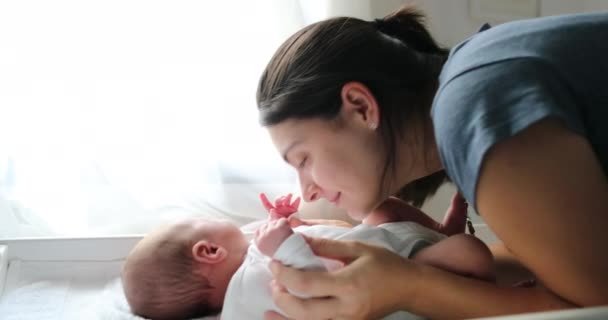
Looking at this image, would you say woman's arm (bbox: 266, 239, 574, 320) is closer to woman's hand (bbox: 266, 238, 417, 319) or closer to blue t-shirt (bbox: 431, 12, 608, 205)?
woman's hand (bbox: 266, 238, 417, 319)

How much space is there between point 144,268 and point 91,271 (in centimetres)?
26

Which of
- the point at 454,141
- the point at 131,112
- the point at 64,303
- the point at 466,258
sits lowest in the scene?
the point at 64,303

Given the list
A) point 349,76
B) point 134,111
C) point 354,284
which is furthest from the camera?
point 134,111

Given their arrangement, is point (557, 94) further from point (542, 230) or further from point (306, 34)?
point (306, 34)

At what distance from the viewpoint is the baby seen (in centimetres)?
87

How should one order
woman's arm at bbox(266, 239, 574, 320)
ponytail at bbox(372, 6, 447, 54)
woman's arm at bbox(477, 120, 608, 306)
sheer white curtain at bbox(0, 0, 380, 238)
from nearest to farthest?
1. woman's arm at bbox(477, 120, 608, 306)
2. woman's arm at bbox(266, 239, 574, 320)
3. ponytail at bbox(372, 6, 447, 54)
4. sheer white curtain at bbox(0, 0, 380, 238)

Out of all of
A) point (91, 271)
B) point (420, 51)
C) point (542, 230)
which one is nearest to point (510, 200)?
point (542, 230)

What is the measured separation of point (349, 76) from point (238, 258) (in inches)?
17.6

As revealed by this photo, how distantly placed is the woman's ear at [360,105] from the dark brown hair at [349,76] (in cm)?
1

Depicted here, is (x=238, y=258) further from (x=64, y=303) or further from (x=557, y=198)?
(x=557, y=198)

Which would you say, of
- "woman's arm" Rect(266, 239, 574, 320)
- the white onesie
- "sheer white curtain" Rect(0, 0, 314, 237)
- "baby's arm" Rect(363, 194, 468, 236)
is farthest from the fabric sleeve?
"sheer white curtain" Rect(0, 0, 314, 237)

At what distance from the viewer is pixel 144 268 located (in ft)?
3.57

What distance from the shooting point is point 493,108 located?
0.68m

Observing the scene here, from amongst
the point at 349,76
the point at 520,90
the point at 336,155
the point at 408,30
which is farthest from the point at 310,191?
the point at 520,90
